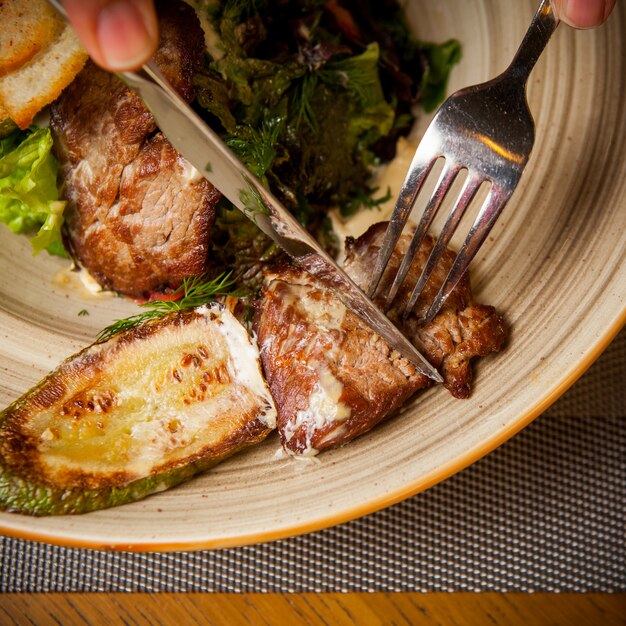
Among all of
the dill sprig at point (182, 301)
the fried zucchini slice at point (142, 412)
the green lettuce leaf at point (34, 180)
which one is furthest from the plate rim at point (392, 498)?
the green lettuce leaf at point (34, 180)

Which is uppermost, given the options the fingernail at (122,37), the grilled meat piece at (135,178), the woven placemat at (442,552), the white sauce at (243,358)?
the fingernail at (122,37)

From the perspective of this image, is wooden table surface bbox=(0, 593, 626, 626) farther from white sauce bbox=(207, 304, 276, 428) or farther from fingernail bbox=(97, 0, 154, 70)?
fingernail bbox=(97, 0, 154, 70)

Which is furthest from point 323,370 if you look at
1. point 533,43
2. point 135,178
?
point 533,43

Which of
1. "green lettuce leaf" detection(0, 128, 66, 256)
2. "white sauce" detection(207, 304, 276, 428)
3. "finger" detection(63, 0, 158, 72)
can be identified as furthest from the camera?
"green lettuce leaf" detection(0, 128, 66, 256)

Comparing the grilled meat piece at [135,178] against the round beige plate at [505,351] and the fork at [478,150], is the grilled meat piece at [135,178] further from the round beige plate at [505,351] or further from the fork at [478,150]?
the fork at [478,150]

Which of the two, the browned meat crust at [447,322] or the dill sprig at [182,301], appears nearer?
the browned meat crust at [447,322]

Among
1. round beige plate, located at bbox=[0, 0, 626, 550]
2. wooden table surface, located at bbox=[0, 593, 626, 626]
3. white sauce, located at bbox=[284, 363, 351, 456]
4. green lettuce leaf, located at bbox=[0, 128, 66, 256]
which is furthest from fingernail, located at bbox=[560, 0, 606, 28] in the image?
wooden table surface, located at bbox=[0, 593, 626, 626]

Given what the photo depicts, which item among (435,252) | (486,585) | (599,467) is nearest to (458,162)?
(435,252)

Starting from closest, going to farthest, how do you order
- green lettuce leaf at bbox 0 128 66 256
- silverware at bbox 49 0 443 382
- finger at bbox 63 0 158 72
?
finger at bbox 63 0 158 72, silverware at bbox 49 0 443 382, green lettuce leaf at bbox 0 128 66 256

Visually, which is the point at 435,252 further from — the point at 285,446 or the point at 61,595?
the point at 61,595
